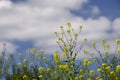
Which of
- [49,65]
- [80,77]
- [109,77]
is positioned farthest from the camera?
[49,65]

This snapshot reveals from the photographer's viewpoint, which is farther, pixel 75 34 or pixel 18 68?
pixel 18 68

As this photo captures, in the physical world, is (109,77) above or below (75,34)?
below

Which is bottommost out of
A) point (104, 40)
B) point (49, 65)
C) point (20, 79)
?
point (20, 79)

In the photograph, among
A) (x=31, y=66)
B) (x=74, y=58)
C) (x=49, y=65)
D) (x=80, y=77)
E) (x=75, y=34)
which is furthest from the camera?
(x=31, y=66)

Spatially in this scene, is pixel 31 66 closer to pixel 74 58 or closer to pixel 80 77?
pixel 74 58

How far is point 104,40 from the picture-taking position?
8.81 m

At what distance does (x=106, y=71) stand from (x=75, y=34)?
211 cm

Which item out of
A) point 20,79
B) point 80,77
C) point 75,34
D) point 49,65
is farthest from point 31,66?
point 80,77

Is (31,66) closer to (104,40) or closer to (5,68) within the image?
(5,68)

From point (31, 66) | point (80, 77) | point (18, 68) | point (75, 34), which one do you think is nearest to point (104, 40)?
point (75, 34)

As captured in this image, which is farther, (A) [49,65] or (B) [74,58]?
(A) [49,65]

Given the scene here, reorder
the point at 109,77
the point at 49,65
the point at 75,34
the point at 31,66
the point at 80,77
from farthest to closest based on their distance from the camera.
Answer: the point at 31,66
the point at 49,65
the point at 75,34
the point at 80,77
the point at 109,77

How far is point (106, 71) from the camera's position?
7.42 metres

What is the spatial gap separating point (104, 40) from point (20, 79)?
4885mm
